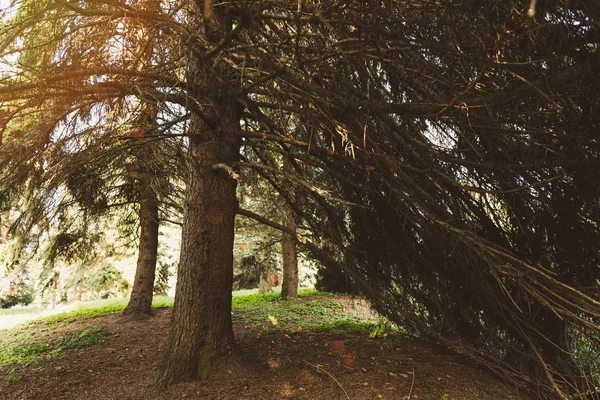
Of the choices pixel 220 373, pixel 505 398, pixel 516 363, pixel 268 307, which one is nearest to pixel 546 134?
pixel 516 363

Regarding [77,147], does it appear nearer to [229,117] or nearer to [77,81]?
[77,81]

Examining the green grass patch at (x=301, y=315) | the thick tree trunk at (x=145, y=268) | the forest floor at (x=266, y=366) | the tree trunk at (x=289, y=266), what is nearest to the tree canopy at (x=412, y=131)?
the forest floor at (x=266, y=366)

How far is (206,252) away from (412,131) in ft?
8.49

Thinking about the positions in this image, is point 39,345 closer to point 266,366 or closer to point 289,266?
point 266,366

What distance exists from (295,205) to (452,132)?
2083 millimetres

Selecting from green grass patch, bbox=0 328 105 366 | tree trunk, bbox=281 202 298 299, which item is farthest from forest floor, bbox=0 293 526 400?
tree trunk, bbox=281 202 298 299

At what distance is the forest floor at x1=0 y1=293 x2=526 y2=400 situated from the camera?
4090 mm

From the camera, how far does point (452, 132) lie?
440 centimetres

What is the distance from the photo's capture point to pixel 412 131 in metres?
4.13

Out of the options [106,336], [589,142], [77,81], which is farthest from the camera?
[106,336]

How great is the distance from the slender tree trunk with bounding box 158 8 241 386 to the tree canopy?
0.04 m

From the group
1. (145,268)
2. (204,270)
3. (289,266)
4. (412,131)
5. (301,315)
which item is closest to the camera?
(412,131)

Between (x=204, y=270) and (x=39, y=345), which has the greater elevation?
(x=204, y=270)

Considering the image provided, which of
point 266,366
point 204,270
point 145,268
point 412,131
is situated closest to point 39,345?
point 145,268
